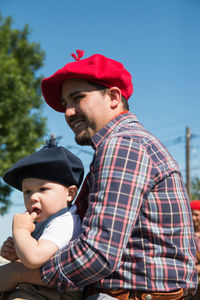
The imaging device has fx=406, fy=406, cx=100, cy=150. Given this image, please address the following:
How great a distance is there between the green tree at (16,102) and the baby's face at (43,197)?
47.4 feet

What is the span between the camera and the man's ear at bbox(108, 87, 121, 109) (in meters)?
2.60

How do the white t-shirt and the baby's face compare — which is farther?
the baby's face

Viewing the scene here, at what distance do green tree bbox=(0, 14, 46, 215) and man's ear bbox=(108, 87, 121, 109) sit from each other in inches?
573

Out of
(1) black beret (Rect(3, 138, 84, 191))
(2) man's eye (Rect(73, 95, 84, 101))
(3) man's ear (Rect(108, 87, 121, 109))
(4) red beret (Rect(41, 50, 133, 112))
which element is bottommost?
(1) black beret (Rect(3, 138, 84, 191))

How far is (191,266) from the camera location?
7.14 feet

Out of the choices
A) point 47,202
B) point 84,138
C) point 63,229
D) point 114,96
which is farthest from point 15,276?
point 114,96

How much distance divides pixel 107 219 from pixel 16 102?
16.3m

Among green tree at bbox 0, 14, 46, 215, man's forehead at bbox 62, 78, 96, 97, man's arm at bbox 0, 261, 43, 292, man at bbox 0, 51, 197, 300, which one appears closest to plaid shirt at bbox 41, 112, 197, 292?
man at bbox 0, 51, 197, 300

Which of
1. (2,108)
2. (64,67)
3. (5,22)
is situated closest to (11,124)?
(2,108)

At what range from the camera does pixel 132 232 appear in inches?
82.0

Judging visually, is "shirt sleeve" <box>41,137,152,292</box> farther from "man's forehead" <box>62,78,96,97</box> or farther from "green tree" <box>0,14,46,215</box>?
"green tree" <box>0,14,46,215</box>

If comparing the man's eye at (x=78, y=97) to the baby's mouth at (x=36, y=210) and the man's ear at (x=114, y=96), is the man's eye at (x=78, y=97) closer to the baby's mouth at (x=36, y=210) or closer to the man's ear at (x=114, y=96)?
the man's ear at (x=114, y=96)

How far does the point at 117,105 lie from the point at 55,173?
0.59 m

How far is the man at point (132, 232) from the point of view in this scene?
1945 millimetres
